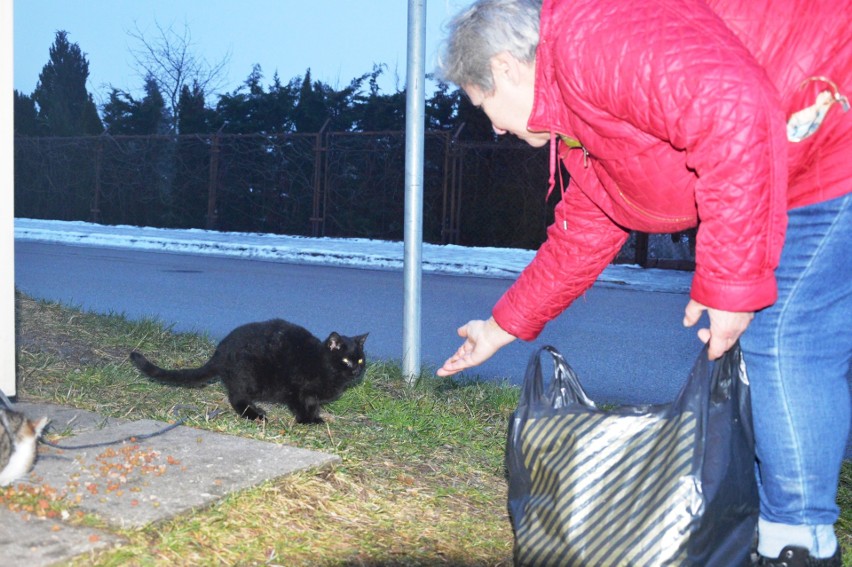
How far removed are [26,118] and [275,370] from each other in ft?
95.8

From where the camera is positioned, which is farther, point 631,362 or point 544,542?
point 631,362

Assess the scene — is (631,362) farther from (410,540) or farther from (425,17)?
(410,540)

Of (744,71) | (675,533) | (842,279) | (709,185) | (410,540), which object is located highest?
(744,71)

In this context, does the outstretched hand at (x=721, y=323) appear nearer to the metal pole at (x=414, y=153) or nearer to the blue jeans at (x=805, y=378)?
the blue jeans at (x=805, y=378)

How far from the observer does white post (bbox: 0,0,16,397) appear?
355 centimetres

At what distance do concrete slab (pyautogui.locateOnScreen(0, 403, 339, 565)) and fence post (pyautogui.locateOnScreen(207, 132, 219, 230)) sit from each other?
18.6 metres

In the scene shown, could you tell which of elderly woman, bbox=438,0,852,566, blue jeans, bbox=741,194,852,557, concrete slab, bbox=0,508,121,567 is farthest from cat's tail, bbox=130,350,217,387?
blue jeans, bbox=741,194,852,557

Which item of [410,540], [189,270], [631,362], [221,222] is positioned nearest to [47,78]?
[221,222]

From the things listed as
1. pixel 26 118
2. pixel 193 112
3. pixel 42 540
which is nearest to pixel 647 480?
pixel 42 540

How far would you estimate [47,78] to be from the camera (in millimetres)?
33250

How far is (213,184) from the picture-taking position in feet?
71.1

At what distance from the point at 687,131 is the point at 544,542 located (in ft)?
3.76

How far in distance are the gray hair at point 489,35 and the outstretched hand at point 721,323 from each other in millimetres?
701

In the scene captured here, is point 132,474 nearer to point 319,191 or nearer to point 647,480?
point 647,480
